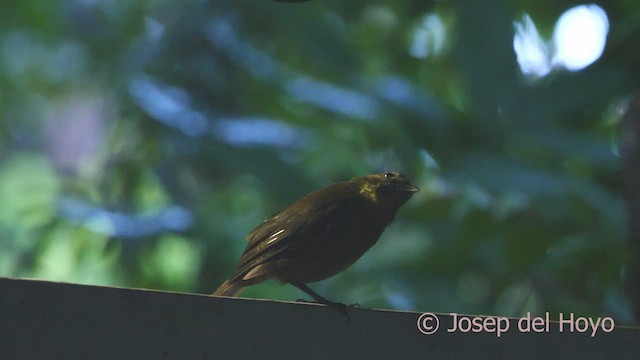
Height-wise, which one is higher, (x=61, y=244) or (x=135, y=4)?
(x=135, y=4)

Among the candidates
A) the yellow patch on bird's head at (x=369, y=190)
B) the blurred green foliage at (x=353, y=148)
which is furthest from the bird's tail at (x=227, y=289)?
the blurred green foliage at (x=353, y=148)

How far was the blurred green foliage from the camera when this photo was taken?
317 cm

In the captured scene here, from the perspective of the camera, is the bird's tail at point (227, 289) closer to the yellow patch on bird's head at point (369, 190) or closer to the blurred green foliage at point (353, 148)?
the yellow patch on bird's head at point (369, 190)

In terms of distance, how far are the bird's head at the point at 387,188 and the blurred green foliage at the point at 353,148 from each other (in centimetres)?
77

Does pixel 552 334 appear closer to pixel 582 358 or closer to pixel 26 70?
pixel 582 358

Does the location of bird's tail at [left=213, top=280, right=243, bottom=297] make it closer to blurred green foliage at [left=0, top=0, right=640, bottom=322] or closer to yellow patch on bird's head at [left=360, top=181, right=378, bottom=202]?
yellow patch on bird's head at [left=360, top=181, right=378, bottom=202]

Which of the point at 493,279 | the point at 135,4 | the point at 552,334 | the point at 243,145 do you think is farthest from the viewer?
the point at 135,4

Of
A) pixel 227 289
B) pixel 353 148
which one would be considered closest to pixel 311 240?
pixel 227 289

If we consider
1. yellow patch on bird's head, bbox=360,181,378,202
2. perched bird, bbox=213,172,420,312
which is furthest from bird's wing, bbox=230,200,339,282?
yellow patch on bird's head, bbox=360,181,378,202

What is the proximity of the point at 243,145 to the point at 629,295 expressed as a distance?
4.66 ft

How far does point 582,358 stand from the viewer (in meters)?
1.77

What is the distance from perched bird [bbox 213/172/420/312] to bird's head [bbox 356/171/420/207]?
50 mm

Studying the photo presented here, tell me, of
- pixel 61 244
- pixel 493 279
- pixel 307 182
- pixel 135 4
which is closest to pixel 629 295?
pixel 493 279

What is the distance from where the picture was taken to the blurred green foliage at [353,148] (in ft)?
10.4
